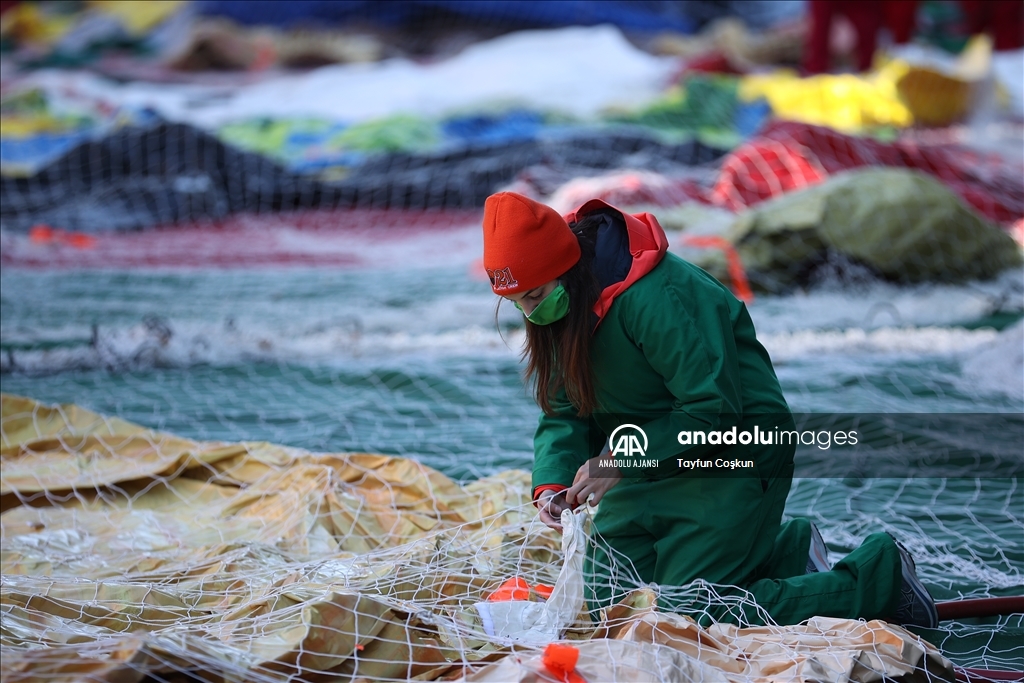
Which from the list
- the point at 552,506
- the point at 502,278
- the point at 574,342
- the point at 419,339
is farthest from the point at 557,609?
the point at 419,339

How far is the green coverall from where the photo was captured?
1542mm

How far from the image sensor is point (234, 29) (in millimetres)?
8953

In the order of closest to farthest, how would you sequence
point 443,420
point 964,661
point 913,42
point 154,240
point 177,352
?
1. point 964,661
2. point 443,420
3. point 177,352
4. point 154,240
5. point 913,42

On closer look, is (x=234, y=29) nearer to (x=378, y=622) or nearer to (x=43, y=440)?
(x=43, y=440)

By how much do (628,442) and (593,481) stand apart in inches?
3.5

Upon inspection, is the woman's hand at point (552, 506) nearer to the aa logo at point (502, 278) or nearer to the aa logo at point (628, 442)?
the aa logo at point (628, 442)

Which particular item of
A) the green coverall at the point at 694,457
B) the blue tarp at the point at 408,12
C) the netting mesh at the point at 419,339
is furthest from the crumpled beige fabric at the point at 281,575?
the blue tarp at the point at 408,12

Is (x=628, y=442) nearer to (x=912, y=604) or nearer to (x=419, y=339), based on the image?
(x=912, y=604)

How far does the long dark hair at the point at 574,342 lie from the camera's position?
5.12 ft

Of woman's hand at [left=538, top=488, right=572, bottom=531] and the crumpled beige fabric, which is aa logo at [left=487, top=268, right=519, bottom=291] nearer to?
woman's hand at [left=538, top=488, right=572, bottom=531]

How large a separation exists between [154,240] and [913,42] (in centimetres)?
657

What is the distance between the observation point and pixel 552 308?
5.05 ft

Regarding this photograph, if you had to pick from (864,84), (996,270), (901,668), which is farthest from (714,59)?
(901,668)

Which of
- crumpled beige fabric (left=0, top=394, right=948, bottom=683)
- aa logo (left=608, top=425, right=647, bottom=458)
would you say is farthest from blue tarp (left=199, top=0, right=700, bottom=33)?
aa logo (left=608, top=425, right=647, bottom=458)
